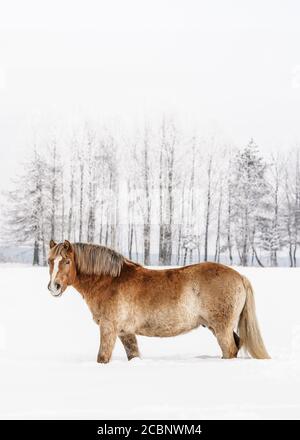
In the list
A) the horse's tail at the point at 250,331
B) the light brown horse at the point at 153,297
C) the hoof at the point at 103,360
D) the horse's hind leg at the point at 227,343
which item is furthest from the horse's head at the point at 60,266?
the horse's tail at the point at 250,331

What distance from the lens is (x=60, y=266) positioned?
124 inches

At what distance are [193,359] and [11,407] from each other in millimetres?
1187

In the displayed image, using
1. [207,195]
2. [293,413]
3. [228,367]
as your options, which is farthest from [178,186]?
[293,413]

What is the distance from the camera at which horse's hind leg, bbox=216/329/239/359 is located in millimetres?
3184

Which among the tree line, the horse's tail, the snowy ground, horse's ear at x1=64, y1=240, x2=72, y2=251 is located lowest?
the snowy ground

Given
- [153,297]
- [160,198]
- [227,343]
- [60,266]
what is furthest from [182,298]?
[160,198]

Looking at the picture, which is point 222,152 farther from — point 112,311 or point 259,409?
point 259,409

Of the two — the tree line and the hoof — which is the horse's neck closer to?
the hoof

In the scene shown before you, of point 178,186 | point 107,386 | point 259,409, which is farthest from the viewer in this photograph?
point 178,186

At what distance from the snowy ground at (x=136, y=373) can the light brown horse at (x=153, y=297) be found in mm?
194

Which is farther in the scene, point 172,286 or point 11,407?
point 172,286

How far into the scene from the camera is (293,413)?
2.51 metres

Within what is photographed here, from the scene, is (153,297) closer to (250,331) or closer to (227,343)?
(227,343)

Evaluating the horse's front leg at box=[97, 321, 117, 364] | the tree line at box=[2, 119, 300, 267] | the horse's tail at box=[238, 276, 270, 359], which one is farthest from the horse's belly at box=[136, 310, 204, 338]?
the tree line at box=[2, 119, 300, 267]
